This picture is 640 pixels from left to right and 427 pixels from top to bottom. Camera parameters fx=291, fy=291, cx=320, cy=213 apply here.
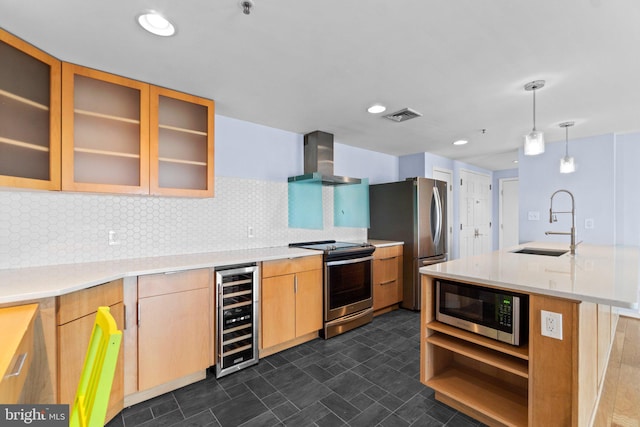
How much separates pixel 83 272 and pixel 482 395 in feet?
8.41

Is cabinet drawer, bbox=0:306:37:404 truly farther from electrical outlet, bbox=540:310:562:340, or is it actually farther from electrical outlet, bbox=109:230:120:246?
electrical outlet, bbox=540:310:562:340

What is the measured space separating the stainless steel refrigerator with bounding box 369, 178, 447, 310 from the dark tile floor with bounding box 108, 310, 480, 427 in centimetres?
125

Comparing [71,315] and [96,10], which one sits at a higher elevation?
[96,10]

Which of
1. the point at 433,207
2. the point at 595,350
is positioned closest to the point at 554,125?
the point at 433,207

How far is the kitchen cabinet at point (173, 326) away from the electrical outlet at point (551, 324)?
82.2 inches

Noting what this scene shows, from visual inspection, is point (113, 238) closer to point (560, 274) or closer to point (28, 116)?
point (28, 116)

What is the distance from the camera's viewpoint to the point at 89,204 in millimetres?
2191

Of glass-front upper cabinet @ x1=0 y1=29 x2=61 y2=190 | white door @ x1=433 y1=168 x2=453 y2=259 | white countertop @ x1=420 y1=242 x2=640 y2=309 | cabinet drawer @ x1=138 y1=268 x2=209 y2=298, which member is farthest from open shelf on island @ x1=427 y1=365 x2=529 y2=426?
white door @ x1=433 y1=168 x2=453 y2=259

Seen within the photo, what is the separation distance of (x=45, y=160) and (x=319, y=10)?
6.09ft

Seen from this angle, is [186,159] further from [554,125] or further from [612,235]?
[612,235]

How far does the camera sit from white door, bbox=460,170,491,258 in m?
5.32

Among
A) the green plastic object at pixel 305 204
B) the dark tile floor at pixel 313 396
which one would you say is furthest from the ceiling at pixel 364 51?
the dark tile floor at pixel 313 396

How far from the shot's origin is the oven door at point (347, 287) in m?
2.95

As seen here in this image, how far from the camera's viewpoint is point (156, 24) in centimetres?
155
